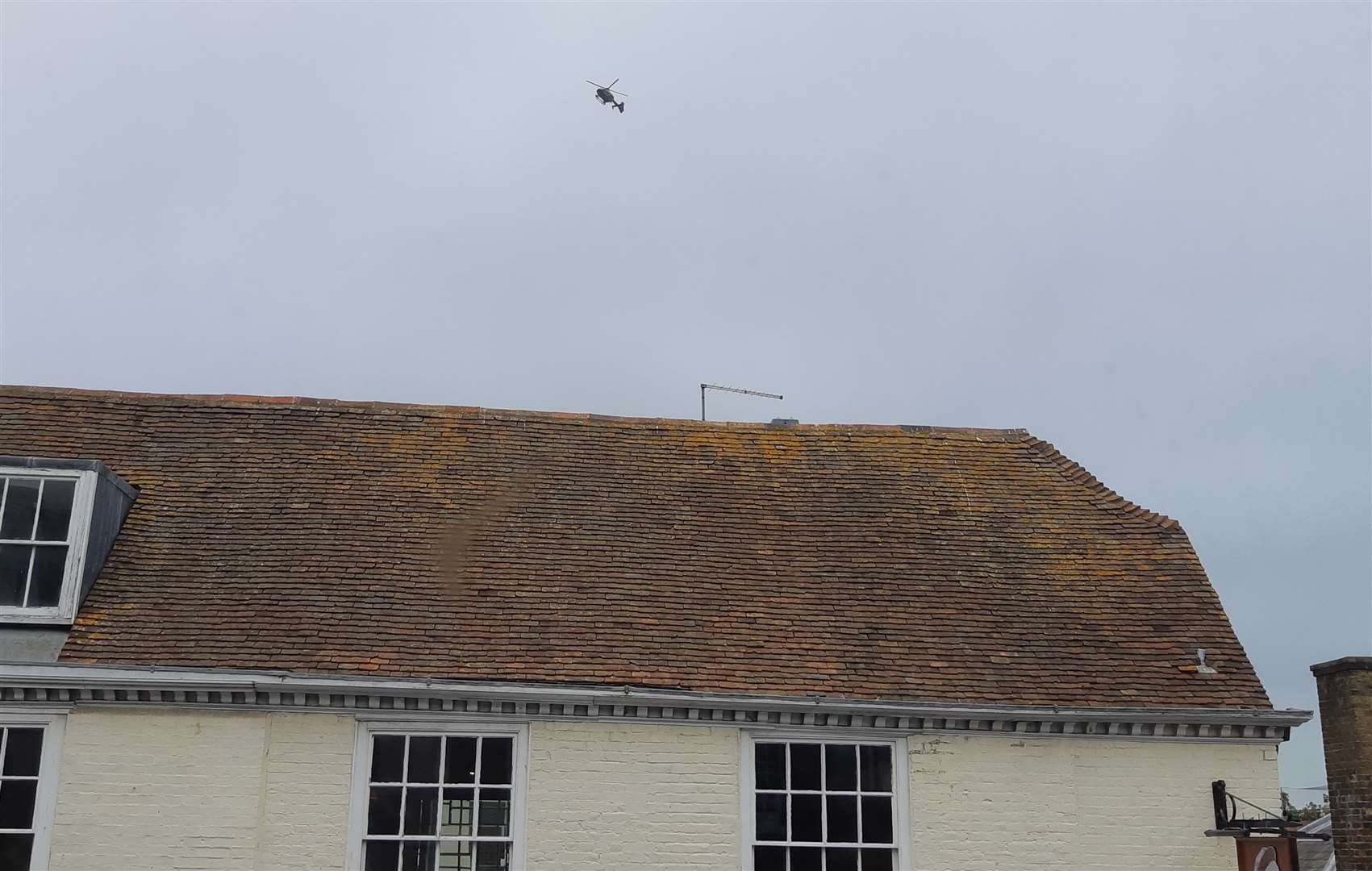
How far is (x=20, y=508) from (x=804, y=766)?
828 cm

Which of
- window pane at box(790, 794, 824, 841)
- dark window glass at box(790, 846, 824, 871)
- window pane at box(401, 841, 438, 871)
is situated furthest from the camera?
window pane at box(790, 794, 824, 841)

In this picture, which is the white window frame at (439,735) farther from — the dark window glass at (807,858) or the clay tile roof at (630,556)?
the dark window glass at (807,858)

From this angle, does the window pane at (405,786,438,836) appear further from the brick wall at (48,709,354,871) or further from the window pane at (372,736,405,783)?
the brick wall at (48,709,354,871)

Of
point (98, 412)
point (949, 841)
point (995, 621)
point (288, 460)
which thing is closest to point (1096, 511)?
point (995, 621)

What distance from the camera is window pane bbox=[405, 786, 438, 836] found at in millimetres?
11977

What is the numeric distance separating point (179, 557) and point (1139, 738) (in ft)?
32.9

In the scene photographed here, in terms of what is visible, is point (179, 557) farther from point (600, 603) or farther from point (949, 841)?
point (949, 841)

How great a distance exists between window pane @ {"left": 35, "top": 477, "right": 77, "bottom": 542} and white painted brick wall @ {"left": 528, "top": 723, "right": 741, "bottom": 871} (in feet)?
17.2

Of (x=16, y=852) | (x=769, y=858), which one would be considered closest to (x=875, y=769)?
(x=769, y=858)

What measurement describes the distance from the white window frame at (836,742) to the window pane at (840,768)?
96mm

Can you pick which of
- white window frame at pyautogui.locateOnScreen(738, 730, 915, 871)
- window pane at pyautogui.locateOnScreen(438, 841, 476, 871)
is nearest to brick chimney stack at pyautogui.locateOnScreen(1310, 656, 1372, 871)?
white window frame at pyautogui.locateOnScreen(738, 730, 915, 871)

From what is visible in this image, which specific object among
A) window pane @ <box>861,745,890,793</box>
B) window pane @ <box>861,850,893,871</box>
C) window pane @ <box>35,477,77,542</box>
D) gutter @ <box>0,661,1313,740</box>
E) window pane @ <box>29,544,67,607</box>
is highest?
window pane @ <box>35,477,77,542</box>

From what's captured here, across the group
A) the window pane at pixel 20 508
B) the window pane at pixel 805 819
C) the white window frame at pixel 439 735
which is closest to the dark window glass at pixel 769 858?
the window pane at pixel 805 819

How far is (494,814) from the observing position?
12102mm
